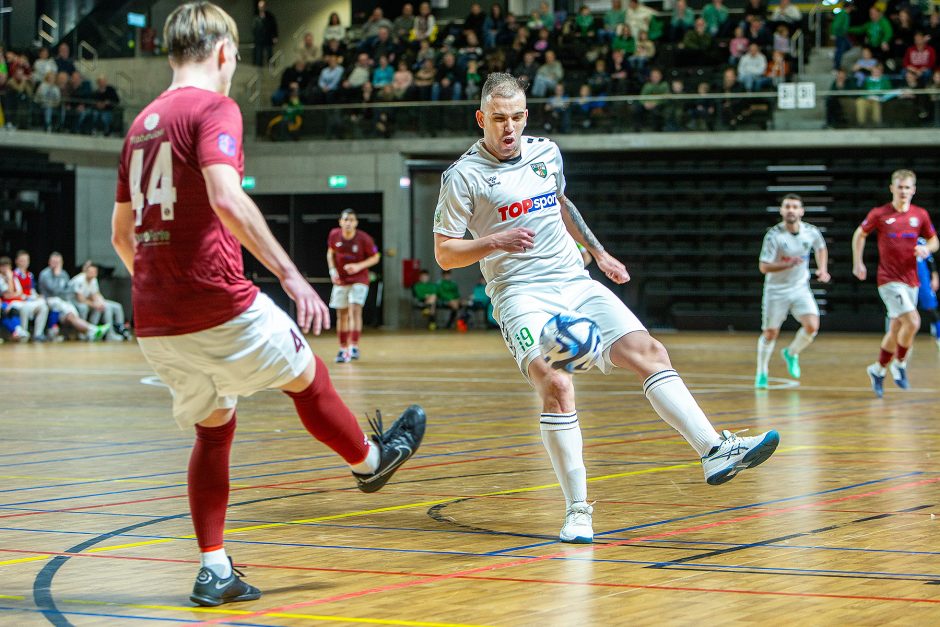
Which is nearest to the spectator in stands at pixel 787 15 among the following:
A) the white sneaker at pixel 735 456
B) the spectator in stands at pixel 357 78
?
the spectator in stands at pixel 357 78

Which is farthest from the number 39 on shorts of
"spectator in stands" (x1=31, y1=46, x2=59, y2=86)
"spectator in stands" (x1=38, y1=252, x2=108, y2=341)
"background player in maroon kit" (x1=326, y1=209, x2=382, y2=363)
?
"spectator in stands" (x1=31, y1=46, x2=59, y2=86)

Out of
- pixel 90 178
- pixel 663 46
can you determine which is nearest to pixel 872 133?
pixel 663 46

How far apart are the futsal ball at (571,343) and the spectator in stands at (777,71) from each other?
75.0ft

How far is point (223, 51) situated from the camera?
4445 millimetres

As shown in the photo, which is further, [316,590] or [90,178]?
[90,178]

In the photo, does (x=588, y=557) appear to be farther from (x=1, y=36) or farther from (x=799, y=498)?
(x=1, y=36)

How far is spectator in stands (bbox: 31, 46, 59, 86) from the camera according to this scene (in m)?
29.0

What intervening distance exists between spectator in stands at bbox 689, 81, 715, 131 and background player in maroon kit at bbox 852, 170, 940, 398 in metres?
13.7

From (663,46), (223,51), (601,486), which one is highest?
(663,46)

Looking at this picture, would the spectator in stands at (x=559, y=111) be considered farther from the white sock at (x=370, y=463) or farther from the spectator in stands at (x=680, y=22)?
the white sock at (x=370, y=463)

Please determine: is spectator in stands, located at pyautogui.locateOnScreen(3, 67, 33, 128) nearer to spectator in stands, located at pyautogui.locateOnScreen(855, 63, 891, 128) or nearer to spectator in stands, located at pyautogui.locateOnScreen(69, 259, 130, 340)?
spectator in stands, located at pyautogui.locateOnScreen(69, 259, 130, 340)

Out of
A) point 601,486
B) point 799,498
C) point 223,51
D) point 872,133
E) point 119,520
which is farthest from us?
point 872,133

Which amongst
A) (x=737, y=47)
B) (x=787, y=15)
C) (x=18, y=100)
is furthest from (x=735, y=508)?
(x=18, y=100)

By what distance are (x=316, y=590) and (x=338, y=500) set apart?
2145mm
